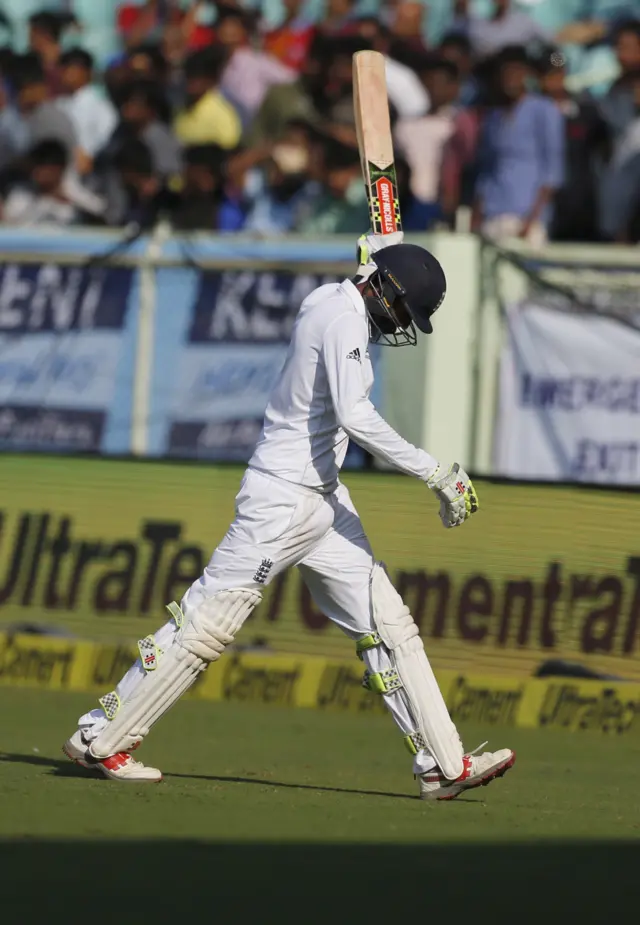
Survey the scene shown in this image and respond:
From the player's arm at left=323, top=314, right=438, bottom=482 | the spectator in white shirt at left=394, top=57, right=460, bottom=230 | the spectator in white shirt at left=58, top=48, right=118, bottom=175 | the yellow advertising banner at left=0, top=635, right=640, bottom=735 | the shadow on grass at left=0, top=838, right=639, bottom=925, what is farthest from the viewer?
the spectator in white shirt at left=58, top=48, right=118, bottom=175

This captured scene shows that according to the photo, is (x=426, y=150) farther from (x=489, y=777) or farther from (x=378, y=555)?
(x=489, y=777)

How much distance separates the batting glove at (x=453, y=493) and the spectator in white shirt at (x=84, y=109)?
26.2 ft

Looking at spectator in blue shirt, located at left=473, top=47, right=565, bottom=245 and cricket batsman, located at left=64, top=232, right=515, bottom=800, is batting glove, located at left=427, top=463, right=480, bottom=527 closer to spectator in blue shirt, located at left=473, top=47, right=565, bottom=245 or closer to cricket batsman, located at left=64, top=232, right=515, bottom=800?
cricket batsman, located at left=64, top=232, right=515, bottom=800

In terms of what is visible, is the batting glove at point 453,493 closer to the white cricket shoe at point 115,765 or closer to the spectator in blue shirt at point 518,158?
the white cricket shoe at point 115,765

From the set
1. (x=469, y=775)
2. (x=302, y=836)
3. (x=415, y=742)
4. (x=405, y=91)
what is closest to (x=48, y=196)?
(x=405, y=91)

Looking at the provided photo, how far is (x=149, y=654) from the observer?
20.7 feet

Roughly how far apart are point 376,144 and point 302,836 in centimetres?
297

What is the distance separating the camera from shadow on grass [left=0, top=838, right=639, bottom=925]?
4.17 m

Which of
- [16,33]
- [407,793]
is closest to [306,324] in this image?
[407,793]

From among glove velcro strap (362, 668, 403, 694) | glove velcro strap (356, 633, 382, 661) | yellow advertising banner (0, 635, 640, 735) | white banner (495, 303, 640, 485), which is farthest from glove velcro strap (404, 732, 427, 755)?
white banner (495, 303, 640, 485)

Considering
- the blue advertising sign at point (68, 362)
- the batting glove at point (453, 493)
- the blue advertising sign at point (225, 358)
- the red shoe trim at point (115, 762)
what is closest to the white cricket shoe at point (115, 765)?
the red shoe trim at point (115, 762)

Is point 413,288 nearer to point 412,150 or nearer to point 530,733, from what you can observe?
point 530,733

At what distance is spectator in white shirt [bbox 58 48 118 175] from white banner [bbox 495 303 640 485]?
414cm

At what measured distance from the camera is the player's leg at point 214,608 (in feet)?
20.5
